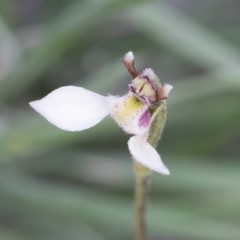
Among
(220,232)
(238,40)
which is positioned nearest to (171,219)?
(220,232)

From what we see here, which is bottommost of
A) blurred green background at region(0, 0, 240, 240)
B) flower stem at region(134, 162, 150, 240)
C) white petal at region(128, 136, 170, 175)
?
white petal at region(128, 136, 170, 175)

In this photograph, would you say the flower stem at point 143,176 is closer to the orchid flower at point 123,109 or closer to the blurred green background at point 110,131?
the orchid flower at point 123,109

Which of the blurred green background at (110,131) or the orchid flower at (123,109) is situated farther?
the blurred green background at (110,131)

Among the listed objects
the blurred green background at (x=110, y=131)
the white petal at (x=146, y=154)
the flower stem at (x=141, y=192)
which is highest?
the blurred green background at (x=110, y=131)

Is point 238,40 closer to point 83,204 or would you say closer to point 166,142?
point 166,142

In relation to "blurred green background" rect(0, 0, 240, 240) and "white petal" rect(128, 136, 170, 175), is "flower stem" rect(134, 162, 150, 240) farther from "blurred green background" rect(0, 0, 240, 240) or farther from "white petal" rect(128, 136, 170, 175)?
"blurred green background" rect(0, 0, 240, 240)

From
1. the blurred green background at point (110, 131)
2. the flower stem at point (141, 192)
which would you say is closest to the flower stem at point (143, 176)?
the flower stem at point (141, 192)

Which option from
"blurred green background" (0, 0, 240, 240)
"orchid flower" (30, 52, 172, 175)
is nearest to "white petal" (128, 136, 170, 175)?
"orchid flower" (30, 52, 172, 175)
